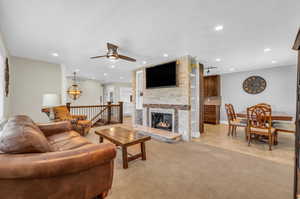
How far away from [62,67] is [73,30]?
3013 mm

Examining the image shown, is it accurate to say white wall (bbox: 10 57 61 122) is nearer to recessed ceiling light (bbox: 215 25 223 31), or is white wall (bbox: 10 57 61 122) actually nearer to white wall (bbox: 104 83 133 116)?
white wall (bbox: 104 83 133 116)

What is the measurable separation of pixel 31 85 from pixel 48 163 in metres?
4.56

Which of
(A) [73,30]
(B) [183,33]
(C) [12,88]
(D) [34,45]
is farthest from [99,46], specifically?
(C) [12,88]

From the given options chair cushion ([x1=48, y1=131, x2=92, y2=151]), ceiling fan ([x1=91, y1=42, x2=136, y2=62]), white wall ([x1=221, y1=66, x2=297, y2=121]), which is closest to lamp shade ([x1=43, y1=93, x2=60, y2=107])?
chair cushion ([x1=48, y1=131, x2=92, y2=151])

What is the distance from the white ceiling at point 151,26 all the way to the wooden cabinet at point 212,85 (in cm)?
273

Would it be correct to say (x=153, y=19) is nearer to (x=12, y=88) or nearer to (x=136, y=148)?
(x=136, y=148)

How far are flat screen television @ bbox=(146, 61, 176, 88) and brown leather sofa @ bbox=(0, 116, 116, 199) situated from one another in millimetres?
3177

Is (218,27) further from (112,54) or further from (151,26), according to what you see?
(112,54)

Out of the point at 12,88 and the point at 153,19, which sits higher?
the point at 153,19

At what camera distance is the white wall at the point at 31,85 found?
3928 millimetres

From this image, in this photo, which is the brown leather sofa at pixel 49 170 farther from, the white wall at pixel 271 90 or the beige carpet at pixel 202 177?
the white wall at pixel 271 90

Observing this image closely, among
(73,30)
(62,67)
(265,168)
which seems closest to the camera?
(265,168)

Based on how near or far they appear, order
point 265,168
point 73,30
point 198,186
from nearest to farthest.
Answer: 1. point 198,186
2. point 265,168
3. point 73,30

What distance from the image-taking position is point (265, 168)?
7.13 feet
